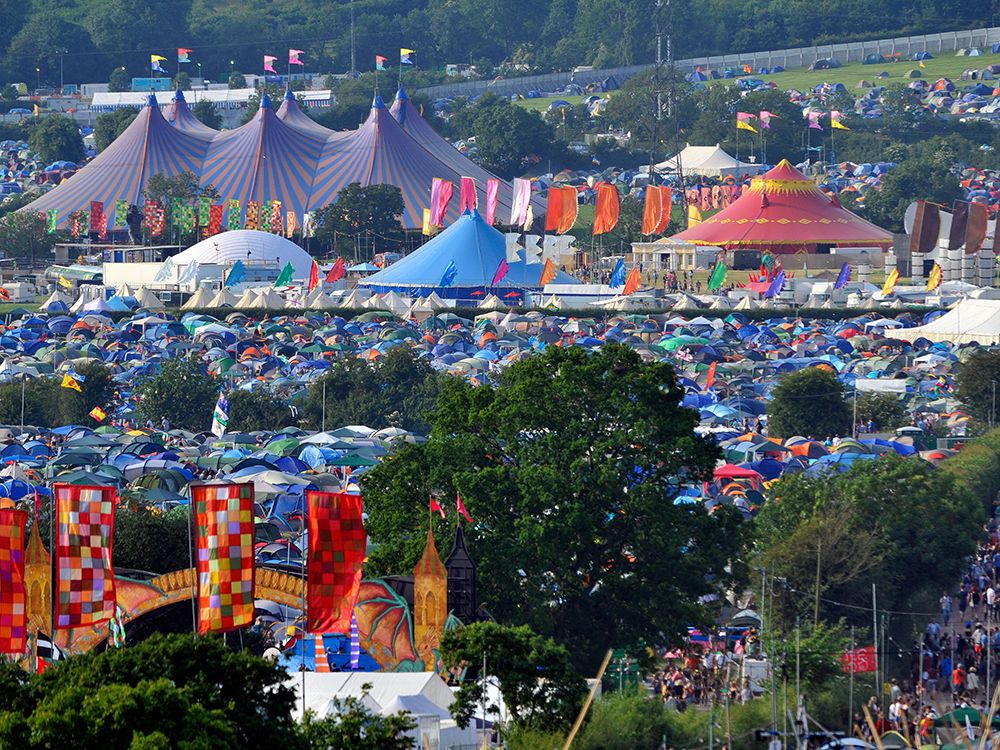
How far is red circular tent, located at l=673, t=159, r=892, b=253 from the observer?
229 feet

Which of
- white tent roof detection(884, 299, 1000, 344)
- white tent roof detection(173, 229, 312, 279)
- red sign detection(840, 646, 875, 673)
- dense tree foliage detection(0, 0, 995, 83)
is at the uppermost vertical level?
dense tree foliage detection(0, 0, 995, 83)

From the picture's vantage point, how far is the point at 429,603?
1939cm

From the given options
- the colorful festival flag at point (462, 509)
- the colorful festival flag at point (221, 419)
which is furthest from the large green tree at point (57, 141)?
the colorful festival flag at point (462, 509)

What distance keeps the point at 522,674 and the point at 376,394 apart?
78.8 ft

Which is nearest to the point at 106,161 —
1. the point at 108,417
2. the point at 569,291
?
the point at 569,291

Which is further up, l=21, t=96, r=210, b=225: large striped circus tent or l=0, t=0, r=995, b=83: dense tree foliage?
l=0, t=0, r=995, b=83: dense tree foliage

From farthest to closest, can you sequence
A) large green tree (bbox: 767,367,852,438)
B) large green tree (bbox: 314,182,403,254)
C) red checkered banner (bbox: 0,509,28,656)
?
1. large green tree (bbox: 314,182,403,254)
2. large green tree (bbox: 767,367,852,438)
3. red checkered banner (bbox: 0,509,28,656)

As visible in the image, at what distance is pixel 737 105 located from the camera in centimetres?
10144

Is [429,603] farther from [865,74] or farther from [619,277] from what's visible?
[865,74]

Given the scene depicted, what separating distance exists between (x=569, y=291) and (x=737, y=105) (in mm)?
43844

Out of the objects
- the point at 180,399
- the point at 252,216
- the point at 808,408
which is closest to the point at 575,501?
the point at 808,408

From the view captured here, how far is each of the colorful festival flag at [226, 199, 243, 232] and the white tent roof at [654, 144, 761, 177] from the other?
25.0 meters

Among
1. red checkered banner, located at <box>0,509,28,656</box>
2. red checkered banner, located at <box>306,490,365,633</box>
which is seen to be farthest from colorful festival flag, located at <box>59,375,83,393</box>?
Result: red checkered banner, located at <box>306,490,365,633</box>

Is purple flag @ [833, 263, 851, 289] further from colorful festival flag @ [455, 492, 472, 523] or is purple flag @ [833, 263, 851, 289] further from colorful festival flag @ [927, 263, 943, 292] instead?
colorful festival flag @ [455, 492, 472, 523]
